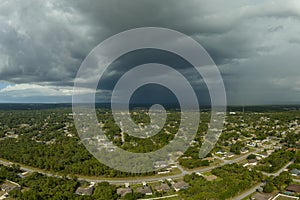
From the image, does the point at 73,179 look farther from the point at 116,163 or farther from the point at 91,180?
the point at 116,163

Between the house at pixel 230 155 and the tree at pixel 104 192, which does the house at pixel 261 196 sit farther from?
the house at pixel 230 155

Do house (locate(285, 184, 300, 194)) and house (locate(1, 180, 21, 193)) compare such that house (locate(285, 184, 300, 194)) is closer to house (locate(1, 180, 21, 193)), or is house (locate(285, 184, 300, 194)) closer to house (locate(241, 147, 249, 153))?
house (locate(241, 147, 249, 153))

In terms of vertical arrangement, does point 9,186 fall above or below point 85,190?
below

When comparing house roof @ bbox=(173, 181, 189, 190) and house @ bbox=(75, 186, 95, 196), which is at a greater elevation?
house roof @ bbox=(173, 181, 189, 190)

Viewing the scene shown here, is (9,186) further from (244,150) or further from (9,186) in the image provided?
(244,150)

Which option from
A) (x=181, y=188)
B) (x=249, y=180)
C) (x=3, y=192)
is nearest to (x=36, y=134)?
(x=3, y=192)

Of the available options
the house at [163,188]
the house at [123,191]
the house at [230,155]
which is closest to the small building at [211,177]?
the house at [163,188]

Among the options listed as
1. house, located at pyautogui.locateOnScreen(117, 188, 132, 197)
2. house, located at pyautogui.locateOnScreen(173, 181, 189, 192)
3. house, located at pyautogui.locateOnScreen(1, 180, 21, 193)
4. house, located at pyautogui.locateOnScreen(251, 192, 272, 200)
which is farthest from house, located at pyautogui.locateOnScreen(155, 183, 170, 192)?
house, located at pyautogui.locateOnScreen(1, 180, 21, 193)

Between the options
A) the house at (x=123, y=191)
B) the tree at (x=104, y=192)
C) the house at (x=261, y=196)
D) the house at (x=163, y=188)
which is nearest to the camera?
the house at (x=261, y=196)

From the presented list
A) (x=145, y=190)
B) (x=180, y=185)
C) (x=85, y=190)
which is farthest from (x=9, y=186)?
(x=180, y=185)

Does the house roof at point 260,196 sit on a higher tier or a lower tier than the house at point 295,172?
lower

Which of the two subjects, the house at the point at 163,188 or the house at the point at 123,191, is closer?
the house at the point at 123,191
